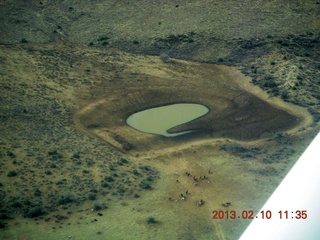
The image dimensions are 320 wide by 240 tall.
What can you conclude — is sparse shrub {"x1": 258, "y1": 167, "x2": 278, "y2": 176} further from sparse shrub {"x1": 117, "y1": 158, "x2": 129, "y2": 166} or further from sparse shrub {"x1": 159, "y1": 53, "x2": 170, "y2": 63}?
sparse shrub {"x1": 159, "y1": 53, "x2": 170, "y2": 63}

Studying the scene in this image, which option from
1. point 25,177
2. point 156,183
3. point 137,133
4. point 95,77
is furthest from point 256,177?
point 95,77

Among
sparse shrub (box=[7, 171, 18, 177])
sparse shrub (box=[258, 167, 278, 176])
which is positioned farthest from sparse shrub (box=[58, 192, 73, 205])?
sparse shrub (box=[258, 167, 278, 176])

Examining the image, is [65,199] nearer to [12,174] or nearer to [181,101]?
[12,174]

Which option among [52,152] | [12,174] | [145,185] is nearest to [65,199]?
[12,174]

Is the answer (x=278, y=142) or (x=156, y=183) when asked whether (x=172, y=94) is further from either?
(x=156, y=183)

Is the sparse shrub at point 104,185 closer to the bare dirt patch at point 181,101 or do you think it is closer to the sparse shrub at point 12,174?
the sparse shrub at point 12,174

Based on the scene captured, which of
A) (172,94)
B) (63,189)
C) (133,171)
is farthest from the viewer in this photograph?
(172,94)
